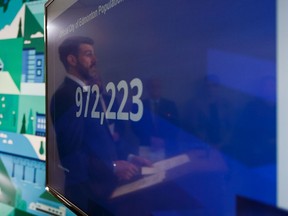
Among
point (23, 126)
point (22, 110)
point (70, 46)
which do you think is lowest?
point (23, 126)

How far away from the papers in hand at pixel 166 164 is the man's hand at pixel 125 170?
40 mm

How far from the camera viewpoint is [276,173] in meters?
0.43

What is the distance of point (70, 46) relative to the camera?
3.81 ft

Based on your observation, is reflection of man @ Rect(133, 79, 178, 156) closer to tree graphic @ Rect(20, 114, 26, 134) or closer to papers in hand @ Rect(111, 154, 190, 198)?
papers in hand @ Rect(111, 154, 190, 198)

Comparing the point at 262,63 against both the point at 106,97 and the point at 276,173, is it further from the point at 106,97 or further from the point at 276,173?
the point at 106,97

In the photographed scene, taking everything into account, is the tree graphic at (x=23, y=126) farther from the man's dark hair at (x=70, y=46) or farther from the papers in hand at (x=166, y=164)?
the papers in hand at (x=166, y=164)

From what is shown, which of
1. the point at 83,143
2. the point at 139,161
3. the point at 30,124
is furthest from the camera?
the point at 30,124

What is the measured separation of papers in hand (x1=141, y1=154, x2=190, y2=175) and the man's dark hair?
0.50 metres

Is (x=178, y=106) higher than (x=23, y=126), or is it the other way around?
(x=178, y=106)

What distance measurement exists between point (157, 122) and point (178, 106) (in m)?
0.08

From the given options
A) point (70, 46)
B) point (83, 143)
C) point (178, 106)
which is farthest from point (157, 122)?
point (70, 46)

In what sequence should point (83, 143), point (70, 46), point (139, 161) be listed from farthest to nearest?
point (70, 46) < point (83, 143) < point (139, 161)

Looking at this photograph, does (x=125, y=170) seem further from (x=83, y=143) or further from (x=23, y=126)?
(x=23, y=126)

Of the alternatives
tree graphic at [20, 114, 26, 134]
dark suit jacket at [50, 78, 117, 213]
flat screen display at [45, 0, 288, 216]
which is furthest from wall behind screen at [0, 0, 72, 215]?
flat screen display at [45, 0, 288, 216]
